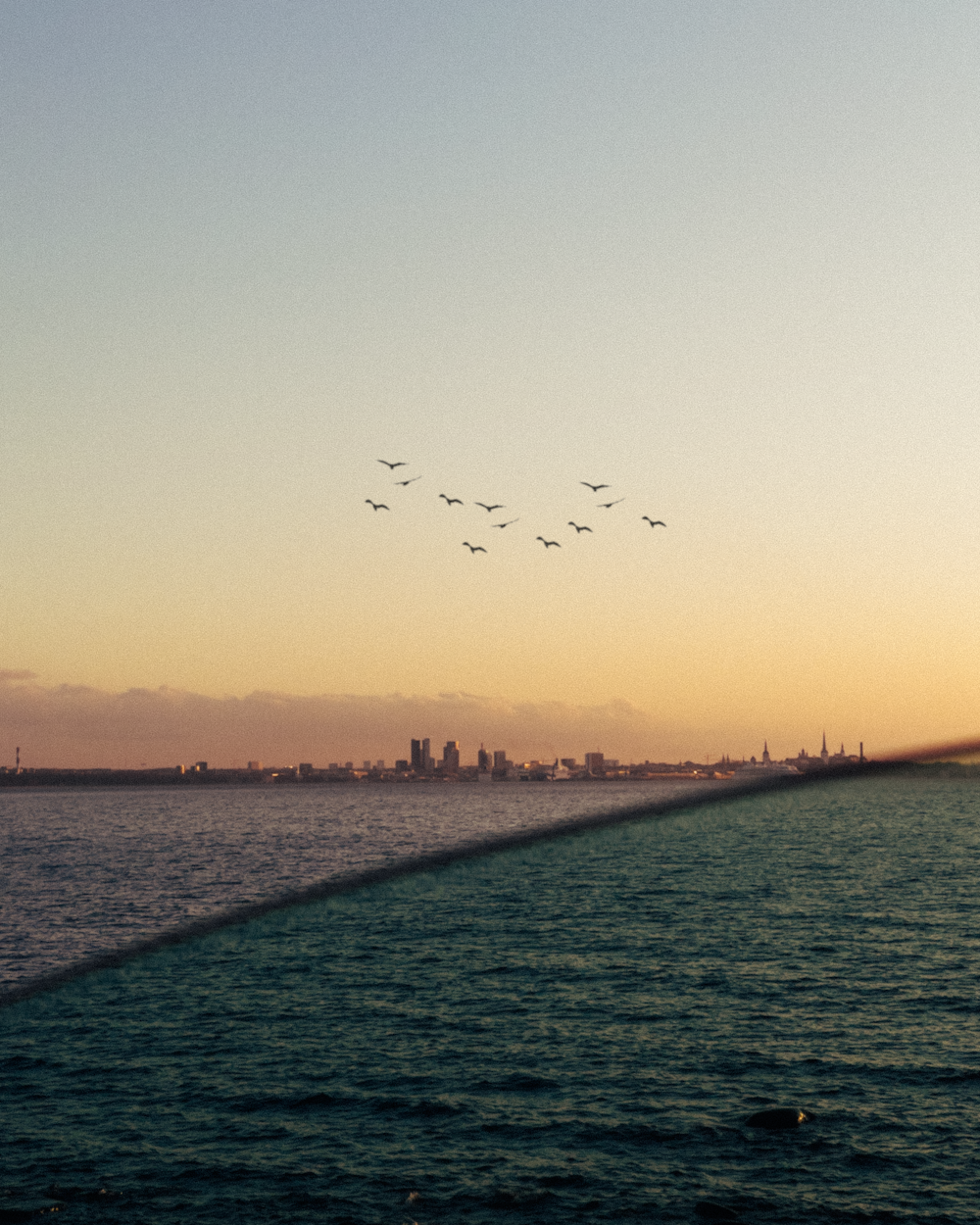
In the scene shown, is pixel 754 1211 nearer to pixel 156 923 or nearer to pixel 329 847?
pixel 156 923

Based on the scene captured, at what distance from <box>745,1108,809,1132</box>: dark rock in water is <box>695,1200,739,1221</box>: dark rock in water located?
6.07 m

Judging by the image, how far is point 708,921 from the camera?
70500 millimetres

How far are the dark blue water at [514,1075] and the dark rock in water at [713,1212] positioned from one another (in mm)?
263

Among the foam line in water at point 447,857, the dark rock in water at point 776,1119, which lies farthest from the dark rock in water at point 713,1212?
Result: the foam line in water at point 447,857

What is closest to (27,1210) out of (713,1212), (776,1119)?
(713,1212)

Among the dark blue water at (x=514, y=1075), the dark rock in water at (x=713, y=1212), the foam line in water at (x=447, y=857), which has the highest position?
the foam line in water at (x=447, y=857)

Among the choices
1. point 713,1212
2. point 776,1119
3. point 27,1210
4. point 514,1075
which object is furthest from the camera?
point 514,1075

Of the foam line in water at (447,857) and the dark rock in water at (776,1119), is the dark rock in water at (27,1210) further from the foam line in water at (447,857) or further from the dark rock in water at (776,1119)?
the foam line in water at (447,857)

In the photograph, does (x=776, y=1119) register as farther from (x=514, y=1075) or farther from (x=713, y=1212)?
(x=514, y=1075)

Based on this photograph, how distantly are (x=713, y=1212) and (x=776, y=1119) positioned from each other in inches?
268

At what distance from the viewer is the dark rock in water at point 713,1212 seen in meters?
25.3

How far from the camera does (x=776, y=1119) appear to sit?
31.6m

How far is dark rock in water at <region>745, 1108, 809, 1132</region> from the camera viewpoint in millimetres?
31469

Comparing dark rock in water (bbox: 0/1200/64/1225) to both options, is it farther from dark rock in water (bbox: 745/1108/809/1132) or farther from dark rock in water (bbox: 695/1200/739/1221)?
dark rock in water (bbox: 745/1108/809/1132)
